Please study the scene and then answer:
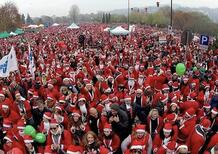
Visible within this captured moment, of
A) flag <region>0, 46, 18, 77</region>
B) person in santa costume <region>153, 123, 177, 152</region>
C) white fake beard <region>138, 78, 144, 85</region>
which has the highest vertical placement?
flag <region>0, 46, 18, 77</region>

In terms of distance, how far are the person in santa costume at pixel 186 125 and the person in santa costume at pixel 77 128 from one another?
181 cm

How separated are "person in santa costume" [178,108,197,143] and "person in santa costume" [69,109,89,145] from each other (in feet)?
5.94

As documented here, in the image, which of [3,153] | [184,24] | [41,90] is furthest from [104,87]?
[184,24]

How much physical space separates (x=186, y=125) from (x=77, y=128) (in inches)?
82.8

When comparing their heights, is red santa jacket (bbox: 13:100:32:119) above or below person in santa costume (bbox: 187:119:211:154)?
below

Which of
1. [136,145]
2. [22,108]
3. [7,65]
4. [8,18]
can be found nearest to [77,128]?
[136,145]

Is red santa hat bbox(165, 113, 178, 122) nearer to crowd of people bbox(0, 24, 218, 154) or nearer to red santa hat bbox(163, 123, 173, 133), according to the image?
crowd of people bbox(0, 24, 218, 154)

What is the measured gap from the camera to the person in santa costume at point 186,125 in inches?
274


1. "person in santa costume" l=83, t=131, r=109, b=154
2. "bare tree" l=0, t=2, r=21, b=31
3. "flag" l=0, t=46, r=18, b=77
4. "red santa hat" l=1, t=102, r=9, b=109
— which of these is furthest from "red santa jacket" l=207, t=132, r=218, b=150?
"bare tree" l=0, t=2, r=21, b=31

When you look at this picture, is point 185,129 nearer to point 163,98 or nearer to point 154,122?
point 154,122

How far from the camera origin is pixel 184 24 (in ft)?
240

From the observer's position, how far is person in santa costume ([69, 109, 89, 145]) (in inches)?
269

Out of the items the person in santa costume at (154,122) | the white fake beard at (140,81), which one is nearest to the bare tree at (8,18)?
the white fake beard at (140,81)

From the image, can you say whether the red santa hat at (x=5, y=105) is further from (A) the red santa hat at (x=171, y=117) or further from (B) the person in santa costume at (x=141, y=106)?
(A) the red santa hat at (x=171, y=117)
